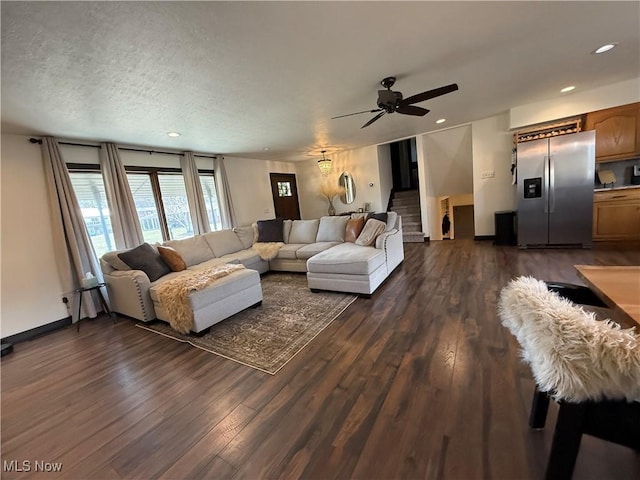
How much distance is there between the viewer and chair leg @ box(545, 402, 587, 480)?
0.84 meters

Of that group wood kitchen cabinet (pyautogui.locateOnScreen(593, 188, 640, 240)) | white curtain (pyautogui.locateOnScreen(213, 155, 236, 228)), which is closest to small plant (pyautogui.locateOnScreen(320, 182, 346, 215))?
white curtain (pyautogui.locateOnScreen(213, 155, 236, 228))

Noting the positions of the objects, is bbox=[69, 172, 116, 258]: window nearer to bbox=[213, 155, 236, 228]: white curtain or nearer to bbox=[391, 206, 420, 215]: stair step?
bbox=[213, 155, 236, 228]: white curtain

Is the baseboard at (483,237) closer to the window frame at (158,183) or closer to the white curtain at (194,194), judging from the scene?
the white curtain at (194,194)

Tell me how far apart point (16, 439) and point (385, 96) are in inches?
152

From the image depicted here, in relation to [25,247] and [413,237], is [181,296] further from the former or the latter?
[413,237]

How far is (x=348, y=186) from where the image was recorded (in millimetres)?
6895

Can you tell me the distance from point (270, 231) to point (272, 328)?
2532 millimetres

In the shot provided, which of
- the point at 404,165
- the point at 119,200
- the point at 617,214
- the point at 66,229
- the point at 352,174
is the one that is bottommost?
the point at 617,214

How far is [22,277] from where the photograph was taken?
9.99 feet

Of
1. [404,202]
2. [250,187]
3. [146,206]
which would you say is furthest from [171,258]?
[404,202]

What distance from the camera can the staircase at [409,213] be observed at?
19.8 ft

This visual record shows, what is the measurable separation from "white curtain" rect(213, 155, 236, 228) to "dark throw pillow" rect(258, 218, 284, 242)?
43.7 inches

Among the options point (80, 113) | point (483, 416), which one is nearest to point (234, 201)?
point (80, 113)

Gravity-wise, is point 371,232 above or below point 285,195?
below
